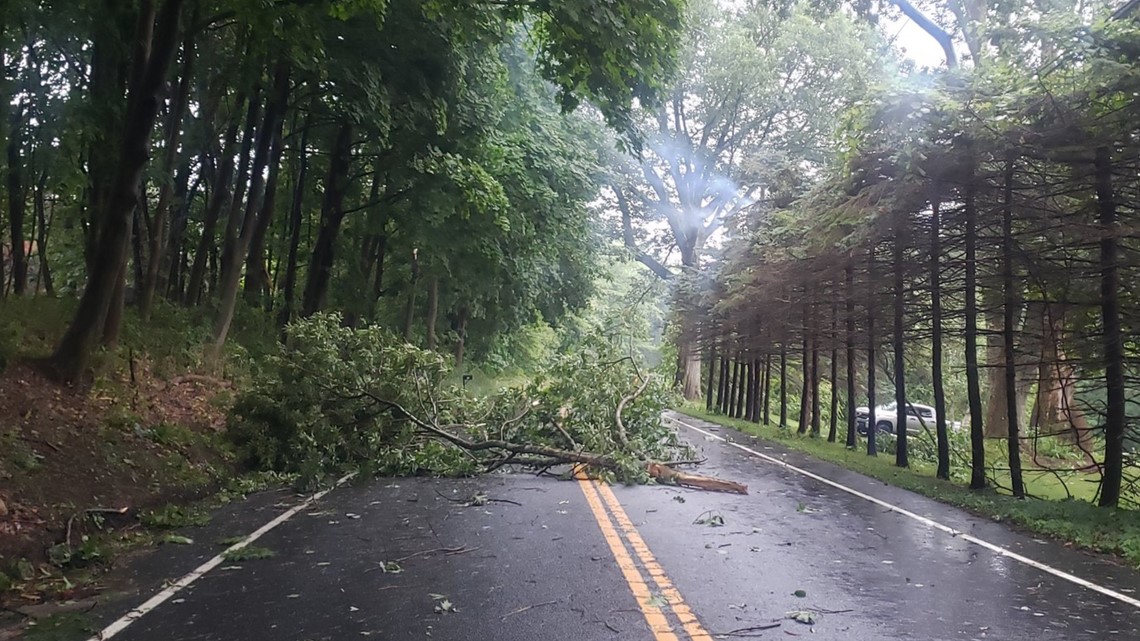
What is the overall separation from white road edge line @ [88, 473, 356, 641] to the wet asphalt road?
0.26ft

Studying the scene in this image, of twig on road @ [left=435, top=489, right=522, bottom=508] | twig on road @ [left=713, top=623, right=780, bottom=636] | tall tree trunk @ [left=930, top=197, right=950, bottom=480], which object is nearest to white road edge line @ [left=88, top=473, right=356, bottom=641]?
twig on road @ [left=435, top=489, right=522, bottom=508]

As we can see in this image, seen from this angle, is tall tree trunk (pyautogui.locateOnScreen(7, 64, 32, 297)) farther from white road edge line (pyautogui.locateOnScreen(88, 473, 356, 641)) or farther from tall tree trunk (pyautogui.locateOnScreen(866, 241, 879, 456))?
tall tree trunk (pyautogui.locateOnScreen(866, 241, 879, 456))

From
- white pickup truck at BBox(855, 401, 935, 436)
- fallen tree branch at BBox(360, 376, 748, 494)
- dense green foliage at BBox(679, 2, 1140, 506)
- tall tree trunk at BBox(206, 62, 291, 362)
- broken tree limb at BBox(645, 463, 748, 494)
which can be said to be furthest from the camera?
white pickup truck at BBox(855, 401, 935, 436)

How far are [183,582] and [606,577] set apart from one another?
10.6 ft

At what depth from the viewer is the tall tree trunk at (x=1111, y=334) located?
38.8 ft

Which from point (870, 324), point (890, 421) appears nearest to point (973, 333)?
point (870, 324)

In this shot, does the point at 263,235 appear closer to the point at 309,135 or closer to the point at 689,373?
the point at 309,135

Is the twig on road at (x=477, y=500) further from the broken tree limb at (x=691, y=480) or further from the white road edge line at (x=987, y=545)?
the white road edge line at (x=987, y=545)

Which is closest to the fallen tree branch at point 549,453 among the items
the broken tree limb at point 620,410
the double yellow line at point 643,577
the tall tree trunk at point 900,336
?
the broken tree limb at point 620,410

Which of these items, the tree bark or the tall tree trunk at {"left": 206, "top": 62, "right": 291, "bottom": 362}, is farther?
the tall tree trunk at {"left": 206, "top": 62, "right": 291, "bottom": 362}

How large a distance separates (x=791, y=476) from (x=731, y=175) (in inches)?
1312

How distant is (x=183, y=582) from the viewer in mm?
6523

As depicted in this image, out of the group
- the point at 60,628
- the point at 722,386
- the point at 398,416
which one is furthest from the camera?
the point at 722,386

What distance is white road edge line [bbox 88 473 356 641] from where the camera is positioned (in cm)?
538
